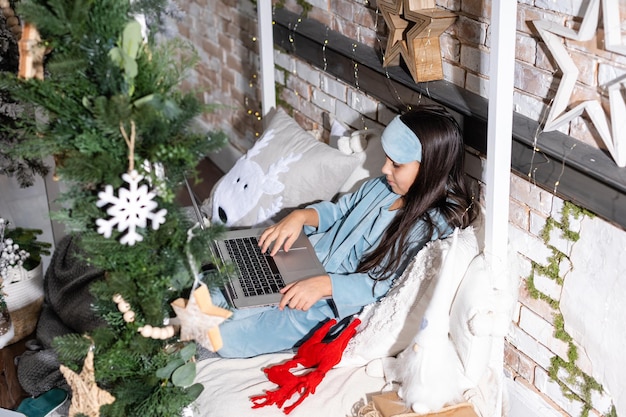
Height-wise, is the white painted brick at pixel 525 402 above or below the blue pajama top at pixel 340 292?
below

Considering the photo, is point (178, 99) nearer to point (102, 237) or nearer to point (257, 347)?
point (102, 237)

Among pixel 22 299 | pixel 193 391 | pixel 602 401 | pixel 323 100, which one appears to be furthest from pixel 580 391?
pixel 22 299

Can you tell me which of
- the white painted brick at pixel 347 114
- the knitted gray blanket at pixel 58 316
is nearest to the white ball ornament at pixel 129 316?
the knitted gray blanket at pixel 58 316

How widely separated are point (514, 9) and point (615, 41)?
A: 0.73ft

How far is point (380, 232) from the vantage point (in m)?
2.25

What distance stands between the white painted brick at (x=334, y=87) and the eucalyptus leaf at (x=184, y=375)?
1.51 metres

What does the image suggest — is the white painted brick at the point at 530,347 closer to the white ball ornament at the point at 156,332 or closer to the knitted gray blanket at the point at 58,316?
the white ball ornament at the point at 156,332

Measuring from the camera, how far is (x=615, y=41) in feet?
5.44

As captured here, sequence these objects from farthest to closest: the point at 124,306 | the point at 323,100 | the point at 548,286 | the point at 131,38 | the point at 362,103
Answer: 1. the point at 323,100
2. the point at 362,103
3. the point at 548,286
4. the point at 124,306
5. the point at 131,38

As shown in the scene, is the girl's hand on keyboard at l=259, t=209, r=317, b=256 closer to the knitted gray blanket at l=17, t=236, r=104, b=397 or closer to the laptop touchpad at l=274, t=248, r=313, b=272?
the laptop touchpad at l=274, t=248, r=313, b=272

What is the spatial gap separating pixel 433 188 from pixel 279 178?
66 cm

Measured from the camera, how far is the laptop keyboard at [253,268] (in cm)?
219

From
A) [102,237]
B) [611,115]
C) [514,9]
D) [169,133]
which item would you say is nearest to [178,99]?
[169,133]

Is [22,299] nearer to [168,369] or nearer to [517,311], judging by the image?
[168,369]
